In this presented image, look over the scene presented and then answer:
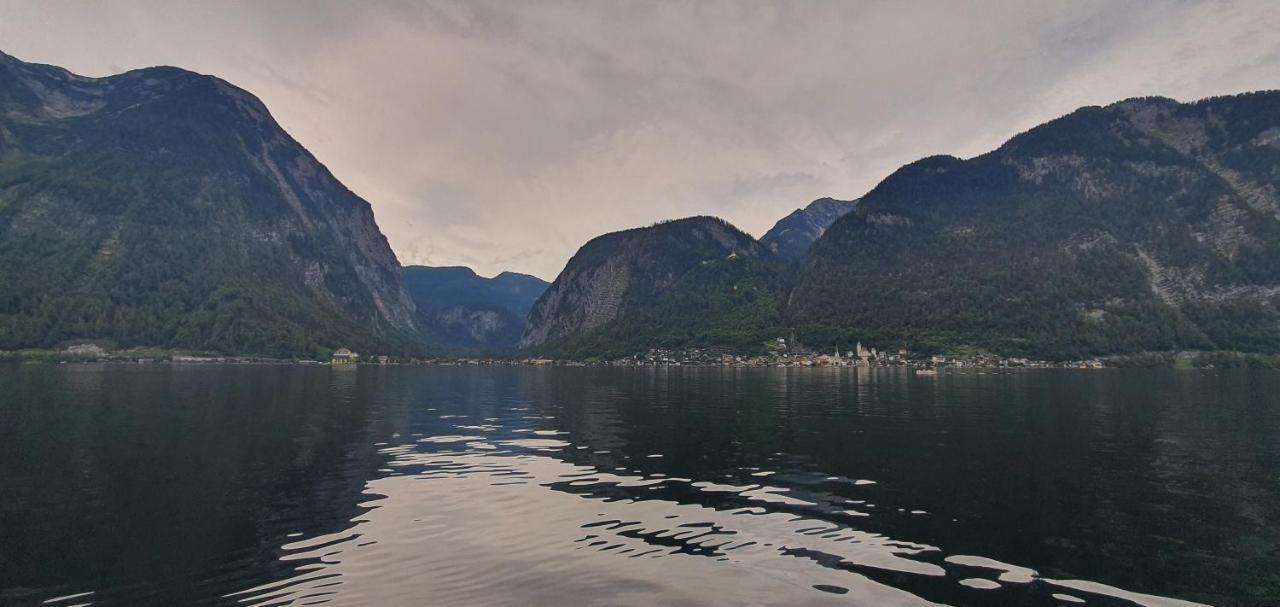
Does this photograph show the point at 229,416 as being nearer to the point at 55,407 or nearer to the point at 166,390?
the point at 55,407

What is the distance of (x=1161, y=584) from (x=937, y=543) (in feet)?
19.6

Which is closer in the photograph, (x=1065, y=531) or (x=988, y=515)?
(x=1065, y=531)

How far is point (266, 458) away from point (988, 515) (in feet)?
128

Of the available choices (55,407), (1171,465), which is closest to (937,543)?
(1171,465)

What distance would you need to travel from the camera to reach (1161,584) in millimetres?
17938

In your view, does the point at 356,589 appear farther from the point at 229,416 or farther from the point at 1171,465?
the point at 229,416

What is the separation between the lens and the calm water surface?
17.6 metres

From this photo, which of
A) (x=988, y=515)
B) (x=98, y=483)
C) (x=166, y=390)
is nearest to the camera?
(x=988, y=515)

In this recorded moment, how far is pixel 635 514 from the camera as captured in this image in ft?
87.2

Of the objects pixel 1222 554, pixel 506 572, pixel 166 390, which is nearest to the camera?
pixel 506 572

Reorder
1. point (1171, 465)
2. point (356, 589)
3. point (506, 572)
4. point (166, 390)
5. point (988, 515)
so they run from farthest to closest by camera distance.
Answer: point (166, 390), point (1171, 465), point (988, 515), point (506, 572), point (356, 589)

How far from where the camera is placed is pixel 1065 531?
2353 centimetres

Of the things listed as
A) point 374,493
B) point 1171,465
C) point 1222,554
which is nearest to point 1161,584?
point 1222,554

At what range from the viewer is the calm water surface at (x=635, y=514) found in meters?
17.6
